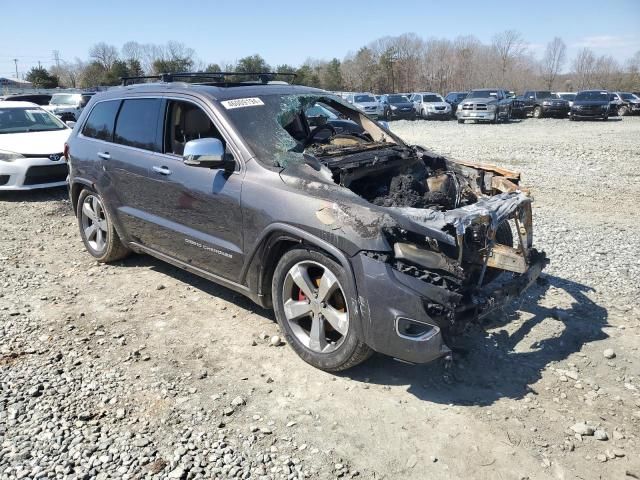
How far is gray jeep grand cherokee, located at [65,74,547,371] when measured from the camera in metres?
3.15

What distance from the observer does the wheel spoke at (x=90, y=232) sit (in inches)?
230

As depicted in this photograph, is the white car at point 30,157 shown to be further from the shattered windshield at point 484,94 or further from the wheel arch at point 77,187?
the shattered windshield at point 484,94

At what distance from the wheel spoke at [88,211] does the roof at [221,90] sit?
1.31 m

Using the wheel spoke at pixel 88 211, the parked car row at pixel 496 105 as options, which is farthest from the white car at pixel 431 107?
the wheel spoke at pixel 88 211

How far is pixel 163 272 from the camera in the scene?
5570 mm

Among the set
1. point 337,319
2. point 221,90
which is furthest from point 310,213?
point 221,90

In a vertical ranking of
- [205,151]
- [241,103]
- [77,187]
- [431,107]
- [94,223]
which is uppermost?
[241,103]

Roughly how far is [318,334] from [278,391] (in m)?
0.47

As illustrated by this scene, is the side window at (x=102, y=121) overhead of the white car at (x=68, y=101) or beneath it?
overhead

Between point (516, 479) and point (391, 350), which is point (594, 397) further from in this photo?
point (391, 350)

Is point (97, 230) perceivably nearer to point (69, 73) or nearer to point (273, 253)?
point (273, 253)

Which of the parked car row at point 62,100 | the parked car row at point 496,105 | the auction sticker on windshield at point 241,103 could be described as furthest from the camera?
the parked car row at point 496,105

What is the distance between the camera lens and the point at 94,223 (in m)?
5.77

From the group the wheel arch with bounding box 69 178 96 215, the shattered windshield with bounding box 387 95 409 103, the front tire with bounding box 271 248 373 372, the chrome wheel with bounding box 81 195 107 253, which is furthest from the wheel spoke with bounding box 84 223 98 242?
the shattered windshield with bounding box 387 95 409 103
